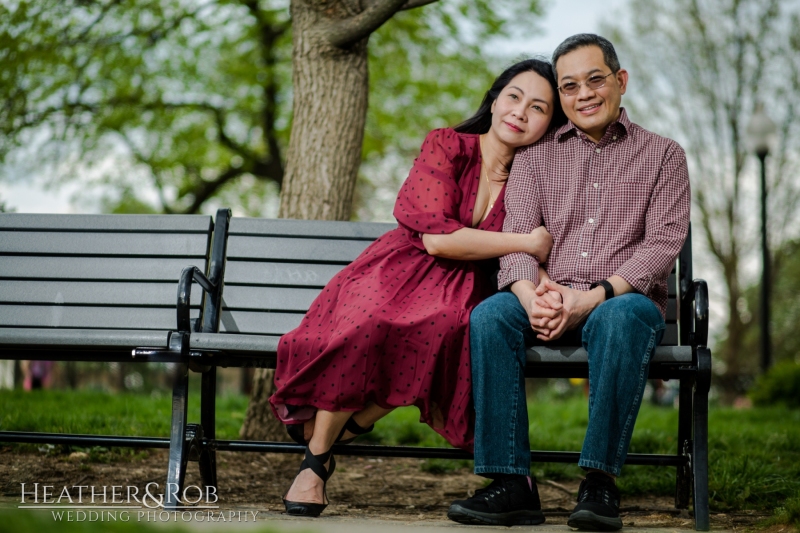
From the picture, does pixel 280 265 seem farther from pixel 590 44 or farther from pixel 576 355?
pixel 590 44

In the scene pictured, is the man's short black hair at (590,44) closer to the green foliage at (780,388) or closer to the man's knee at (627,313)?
the man's knee at (627,313)

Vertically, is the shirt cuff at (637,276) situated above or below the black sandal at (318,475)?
above

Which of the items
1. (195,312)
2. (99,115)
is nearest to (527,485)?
(195,312)

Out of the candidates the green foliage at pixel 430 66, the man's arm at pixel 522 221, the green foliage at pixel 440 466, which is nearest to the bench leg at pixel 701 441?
the man's arm at pixel 522 221

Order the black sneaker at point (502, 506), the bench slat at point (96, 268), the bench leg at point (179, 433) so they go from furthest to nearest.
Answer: the bench slat at point (96, 268) < the bench leg at point (179, 433) < the black sneaker at point (502, 506)

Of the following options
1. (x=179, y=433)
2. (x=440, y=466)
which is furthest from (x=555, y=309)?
(x=440, y=466)

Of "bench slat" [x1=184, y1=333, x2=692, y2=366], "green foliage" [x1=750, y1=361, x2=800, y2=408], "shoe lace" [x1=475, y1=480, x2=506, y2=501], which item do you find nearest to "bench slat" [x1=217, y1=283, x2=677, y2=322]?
"bench slat" [x1=184, y1=333, x2=692, y2=366]

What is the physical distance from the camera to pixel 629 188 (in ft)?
10.7

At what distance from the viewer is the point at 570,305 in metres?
2.95

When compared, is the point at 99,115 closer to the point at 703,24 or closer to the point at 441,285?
the point at 441,285

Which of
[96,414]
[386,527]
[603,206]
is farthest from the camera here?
[96,414]

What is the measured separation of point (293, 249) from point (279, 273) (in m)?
0.13

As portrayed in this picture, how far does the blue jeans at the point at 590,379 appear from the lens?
109 inches

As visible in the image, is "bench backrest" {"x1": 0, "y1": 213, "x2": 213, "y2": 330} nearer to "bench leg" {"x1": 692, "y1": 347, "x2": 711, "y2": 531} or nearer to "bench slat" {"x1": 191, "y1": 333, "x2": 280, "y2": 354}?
"bench slat" {"x1": 191, "y1": 333, "x2": 280, "y2": 354}
